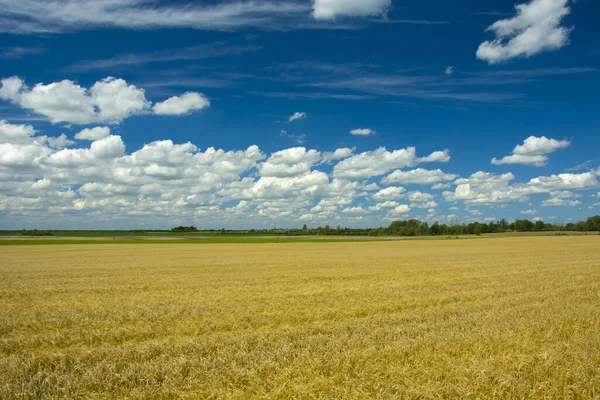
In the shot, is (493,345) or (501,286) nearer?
(493,345)

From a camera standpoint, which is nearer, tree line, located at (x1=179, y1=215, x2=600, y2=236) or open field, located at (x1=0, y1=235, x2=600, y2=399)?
open field, located at (x1=0, y1=235, x2=600, y2=399)

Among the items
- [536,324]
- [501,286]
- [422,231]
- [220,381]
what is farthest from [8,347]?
[422,231]

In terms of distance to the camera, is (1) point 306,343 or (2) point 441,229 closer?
(1) point 306,343

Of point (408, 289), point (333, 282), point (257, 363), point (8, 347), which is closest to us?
point (257, 363)

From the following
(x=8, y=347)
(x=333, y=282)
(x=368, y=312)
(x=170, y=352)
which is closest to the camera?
(x=170, y=352)

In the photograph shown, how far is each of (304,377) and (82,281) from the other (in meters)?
18.2

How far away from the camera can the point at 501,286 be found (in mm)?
16578

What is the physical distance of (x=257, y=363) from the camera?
22.8 ft

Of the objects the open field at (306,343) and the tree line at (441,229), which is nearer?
the open field at (306,343)

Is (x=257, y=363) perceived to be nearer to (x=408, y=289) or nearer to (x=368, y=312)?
(x=368, y=312)

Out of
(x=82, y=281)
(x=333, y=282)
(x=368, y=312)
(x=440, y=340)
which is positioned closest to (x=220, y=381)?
(x=440, y=340)

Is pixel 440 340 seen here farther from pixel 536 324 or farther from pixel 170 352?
pixel 170 352

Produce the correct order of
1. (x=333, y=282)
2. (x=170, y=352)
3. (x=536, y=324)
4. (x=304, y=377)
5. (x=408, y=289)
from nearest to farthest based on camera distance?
(x=304, y=377)
(x=170, y=352)
(x=536, y=324)
(x=408, y=289)
(x=333, y=282)

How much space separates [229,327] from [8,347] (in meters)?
4.80
